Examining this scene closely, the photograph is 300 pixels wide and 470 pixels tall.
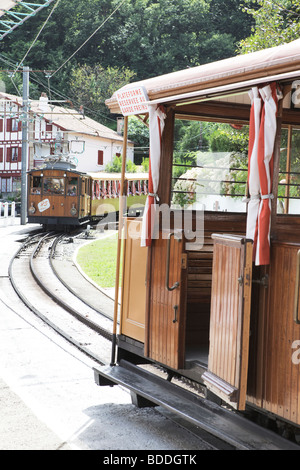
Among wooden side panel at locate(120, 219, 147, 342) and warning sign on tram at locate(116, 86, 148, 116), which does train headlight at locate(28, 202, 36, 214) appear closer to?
wooden side panel at locate(120, 219, 147, 342)

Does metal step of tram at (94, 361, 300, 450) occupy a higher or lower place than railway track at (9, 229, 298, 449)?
higher

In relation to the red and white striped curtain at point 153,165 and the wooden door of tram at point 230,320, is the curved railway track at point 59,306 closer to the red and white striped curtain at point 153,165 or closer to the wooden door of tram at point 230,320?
the red and white striped curtain at point 153,165

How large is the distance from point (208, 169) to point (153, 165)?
66cm

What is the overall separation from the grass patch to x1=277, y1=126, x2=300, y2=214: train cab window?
29.0ft

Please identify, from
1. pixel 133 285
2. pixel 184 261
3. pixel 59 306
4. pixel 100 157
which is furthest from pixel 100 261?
pixel 100 157

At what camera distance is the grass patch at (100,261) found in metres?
15.4

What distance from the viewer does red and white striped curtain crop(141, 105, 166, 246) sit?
5.67 meters

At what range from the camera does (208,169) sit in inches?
242

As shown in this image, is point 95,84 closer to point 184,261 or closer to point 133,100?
point 133,100

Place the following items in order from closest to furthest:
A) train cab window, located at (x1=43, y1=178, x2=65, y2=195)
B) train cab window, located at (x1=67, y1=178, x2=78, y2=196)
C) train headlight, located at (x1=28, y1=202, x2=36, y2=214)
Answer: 1. train headlight, located at (x1=28, y1=202, x2=36, y2=214)
2. train cab window, located at (x1=67, y1=178, x2=78, y2=196)
3. train cab window, located at (x1=43, y1=178, x2=65, y2=195)

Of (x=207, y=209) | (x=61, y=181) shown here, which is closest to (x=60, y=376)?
(x=207, y=209)

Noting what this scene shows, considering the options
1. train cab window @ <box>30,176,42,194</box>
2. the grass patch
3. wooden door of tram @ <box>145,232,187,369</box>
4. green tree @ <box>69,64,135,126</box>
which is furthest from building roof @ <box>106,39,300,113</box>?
green tree @ <box>69,64,135,126</box>
